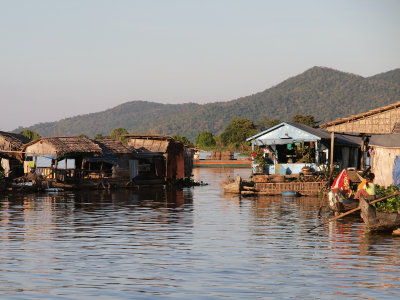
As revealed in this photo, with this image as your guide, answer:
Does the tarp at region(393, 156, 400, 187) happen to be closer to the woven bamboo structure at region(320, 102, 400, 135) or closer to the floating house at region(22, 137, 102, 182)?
the woven bamboo structure at region(320, 102, 400, 135)

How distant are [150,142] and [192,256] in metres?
30.0

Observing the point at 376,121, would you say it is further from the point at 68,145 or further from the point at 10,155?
the point at 10,155

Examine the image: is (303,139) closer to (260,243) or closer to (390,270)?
(260,243)

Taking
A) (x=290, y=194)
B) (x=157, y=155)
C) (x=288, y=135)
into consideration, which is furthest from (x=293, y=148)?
(x=157, y=155)

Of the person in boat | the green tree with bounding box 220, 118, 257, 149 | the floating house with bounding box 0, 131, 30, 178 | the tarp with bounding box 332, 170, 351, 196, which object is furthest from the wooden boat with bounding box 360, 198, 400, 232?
the green tree with bounding box 220, 118, 257, 149

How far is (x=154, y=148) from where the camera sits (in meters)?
43.8

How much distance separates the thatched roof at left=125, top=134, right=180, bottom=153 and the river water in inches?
689

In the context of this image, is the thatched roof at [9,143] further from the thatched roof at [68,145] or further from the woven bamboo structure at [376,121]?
the woven bamboo structure at [376,121]

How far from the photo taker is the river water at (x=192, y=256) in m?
11.2

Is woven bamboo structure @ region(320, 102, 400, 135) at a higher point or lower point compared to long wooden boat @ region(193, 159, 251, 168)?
higher

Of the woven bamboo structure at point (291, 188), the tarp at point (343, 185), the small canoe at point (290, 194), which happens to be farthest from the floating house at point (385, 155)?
the small canoe at point (290, 194)

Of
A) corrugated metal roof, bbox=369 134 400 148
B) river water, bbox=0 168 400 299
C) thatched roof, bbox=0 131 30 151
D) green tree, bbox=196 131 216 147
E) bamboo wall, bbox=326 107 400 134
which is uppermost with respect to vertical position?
green tree, bbox=196 131 216 147

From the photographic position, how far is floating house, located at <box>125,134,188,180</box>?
1694 inches

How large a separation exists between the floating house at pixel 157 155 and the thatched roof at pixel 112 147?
1.73 meters
